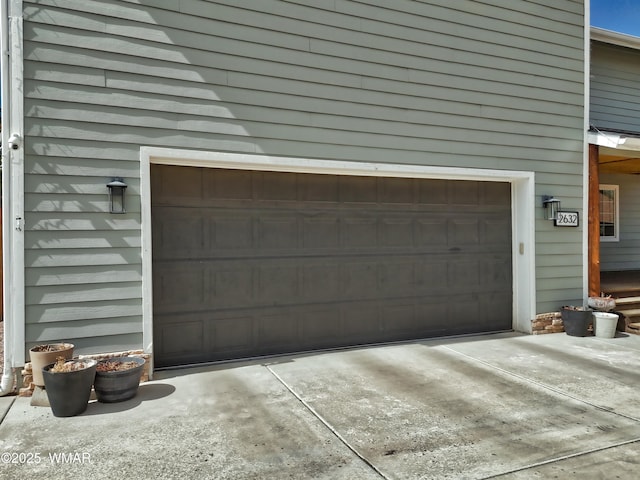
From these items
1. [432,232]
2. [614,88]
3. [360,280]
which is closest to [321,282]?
[360,280]

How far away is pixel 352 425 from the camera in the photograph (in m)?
3.23

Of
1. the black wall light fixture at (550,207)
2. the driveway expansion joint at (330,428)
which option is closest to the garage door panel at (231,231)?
the driveway expansion joint at (330,428)

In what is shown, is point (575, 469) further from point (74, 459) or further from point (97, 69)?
point (97, 69)

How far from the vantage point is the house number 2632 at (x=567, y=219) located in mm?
6148

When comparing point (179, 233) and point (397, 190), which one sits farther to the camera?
point (397, 190)

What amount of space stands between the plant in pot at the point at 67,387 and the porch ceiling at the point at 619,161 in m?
6.95

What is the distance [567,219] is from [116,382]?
5776 mm

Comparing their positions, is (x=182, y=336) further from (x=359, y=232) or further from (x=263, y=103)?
(x=263, y=103)

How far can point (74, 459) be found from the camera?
2.74 m

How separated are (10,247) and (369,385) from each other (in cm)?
324

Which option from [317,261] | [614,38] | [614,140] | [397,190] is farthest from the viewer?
[614,38]

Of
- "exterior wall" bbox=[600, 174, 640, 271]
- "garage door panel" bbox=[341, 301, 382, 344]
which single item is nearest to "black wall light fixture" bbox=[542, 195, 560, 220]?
"garage door panel" bbox=[341, 301, 382, 344]

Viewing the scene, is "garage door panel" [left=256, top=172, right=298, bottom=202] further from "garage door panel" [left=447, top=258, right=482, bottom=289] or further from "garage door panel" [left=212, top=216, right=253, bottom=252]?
"garage door panel" [left=447, top=258, right=482, bottom=289]

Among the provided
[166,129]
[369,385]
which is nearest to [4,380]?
[166,129]
